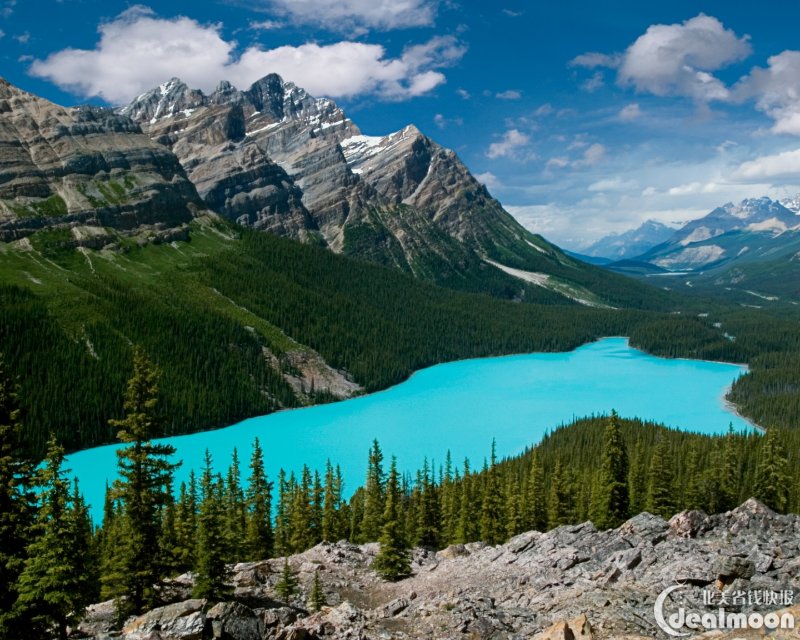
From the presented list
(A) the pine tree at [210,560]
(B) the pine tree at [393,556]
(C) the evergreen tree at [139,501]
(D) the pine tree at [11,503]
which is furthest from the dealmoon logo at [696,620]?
(D) the pine tree at [11,503]

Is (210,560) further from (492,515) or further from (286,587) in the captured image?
(492,515)

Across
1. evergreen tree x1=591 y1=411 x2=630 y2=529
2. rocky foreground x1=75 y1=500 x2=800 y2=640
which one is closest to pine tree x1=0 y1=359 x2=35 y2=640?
rocky foreground x1=75 y1=500 x2=800 y2=640

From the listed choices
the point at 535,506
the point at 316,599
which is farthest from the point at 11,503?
the point at 535,506

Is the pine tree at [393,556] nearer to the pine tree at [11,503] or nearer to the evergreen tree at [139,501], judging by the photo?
the evergreen tree at [139,501]

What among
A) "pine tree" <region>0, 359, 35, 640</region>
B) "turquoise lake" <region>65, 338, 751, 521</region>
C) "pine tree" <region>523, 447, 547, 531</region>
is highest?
"pine tree" <region>0, 359, 35, 640</region>

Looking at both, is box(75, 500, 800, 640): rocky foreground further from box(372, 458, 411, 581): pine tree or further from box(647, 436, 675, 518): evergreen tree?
box(647, 436, 675, 518): evergreen tree
